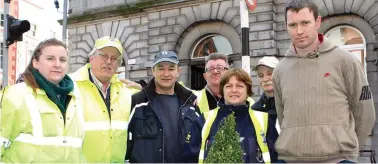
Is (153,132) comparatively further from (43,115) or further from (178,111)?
(43,115)

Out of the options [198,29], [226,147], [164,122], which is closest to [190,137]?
[164,122]

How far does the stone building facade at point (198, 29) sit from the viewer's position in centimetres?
1443

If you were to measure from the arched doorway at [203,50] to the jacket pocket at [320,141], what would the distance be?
13.9 metres

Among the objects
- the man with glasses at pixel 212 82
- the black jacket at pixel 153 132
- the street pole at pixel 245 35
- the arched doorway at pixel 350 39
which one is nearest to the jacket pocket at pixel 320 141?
the black jacket at pixel 153 132

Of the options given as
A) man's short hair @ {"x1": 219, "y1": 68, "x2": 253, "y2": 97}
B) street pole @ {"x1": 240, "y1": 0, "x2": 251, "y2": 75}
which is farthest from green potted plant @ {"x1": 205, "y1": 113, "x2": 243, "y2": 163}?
street pole @ {"x1": 240, "y1": 0, "x2": 251, "y2": 75}

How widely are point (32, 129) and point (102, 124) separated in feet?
2.80

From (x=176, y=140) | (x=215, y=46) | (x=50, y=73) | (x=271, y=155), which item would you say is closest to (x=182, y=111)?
(x=176, y=140)

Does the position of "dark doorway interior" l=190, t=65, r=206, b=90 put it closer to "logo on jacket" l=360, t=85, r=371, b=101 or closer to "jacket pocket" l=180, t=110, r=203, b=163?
"jacket pocket" l=180, t=110, r=203, b=163

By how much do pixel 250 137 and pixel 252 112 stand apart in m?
0.25

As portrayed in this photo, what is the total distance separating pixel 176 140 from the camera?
4.11m

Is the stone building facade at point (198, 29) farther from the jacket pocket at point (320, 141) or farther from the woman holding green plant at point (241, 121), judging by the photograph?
the jacket pocket at point (320, 141)

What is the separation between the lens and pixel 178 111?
4262 millimetres

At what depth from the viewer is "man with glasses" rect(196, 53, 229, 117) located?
530 cm

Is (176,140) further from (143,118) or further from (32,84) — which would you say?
(32,84)
